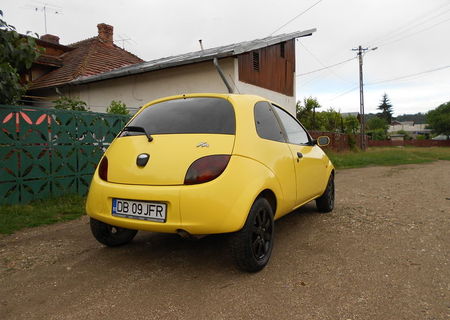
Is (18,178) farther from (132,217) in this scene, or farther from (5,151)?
(132,217)

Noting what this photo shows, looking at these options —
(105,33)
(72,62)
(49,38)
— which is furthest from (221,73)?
(49,38)

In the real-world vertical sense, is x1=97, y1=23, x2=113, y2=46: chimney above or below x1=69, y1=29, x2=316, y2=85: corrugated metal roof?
above

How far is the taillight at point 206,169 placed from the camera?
2600 mm

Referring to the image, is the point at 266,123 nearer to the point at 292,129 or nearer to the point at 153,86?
the point at 292,129

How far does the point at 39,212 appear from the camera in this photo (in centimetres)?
501

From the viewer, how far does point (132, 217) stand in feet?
9.00

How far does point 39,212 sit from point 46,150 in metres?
1.05

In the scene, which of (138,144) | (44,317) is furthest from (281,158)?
(44,317)

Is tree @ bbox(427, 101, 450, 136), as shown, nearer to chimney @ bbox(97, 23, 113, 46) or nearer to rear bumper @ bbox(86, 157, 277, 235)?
chimney @ bbox(97, 23, 113, 46)

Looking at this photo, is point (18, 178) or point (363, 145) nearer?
point (18, 178)

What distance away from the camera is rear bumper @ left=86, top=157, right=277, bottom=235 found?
8.34 feet

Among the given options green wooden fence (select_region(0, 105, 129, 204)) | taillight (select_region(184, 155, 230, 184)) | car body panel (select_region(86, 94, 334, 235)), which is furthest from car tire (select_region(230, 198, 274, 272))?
green wooden fence (select_region(0, 105, 129, 204))

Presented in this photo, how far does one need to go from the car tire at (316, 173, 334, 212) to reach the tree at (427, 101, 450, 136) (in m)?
63.9

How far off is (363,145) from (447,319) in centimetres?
2655
